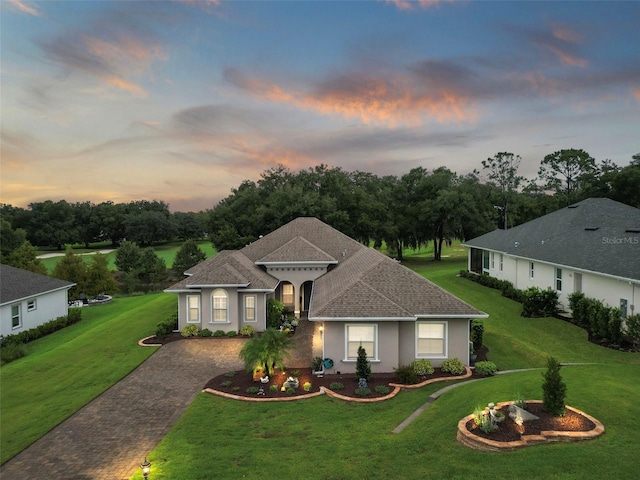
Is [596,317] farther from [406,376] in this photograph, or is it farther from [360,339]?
[360,339]

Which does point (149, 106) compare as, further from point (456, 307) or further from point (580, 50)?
point (580, 50)

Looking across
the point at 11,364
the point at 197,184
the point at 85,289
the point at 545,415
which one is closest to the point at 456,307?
the point at 545,415

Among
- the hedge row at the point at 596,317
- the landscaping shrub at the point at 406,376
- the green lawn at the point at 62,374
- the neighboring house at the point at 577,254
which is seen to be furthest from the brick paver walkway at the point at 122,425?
the neighboring house at the point at 577,254

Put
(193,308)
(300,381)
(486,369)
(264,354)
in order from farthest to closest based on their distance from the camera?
(193,308), (486,369), (300,381), (264,354)

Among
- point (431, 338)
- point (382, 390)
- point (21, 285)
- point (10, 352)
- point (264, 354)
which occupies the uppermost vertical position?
point (21, 285)

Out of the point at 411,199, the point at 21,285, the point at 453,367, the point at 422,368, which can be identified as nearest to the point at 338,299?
the point at 422,368

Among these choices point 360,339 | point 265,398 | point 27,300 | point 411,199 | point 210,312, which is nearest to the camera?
point 265,398

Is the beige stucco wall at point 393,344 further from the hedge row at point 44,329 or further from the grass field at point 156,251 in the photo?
the grass field at point 156,251
